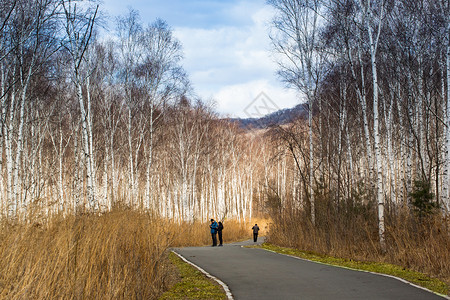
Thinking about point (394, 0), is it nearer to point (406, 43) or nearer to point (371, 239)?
point (406, 43)

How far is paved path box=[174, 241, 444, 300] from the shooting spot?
8.90 metres

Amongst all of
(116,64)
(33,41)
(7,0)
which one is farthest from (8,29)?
(116,64)

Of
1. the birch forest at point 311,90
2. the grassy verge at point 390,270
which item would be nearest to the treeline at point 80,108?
the birch forest at point 311,90

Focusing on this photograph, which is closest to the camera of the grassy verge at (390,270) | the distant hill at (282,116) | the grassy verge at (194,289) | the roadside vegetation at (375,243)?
the grassy verge at (194,289)

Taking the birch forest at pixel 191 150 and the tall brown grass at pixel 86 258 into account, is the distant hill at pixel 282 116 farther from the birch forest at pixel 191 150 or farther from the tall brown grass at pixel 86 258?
the tall brown grass at pixel 86 258

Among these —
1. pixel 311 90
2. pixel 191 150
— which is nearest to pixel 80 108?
pixel 311 90

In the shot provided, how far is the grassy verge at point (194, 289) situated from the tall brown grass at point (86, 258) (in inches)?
15.0

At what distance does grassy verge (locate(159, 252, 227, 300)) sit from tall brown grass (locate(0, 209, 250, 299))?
0.38 meters

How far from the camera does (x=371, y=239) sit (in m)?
16.0

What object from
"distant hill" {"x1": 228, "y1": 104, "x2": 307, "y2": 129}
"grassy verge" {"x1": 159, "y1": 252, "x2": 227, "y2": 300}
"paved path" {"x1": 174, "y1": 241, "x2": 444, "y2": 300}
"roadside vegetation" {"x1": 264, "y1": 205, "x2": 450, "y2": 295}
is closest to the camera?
"paved path" {"x1": 174, "y1": 241, "x2": 444, "y2": 300}

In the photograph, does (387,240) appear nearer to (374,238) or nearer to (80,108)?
(374,238)

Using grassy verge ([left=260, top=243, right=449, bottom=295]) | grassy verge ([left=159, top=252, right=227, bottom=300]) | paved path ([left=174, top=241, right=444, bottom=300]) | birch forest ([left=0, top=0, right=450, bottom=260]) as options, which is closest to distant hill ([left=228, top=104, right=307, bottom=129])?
birch forest ([left=0, top=0, right=450, bottom=260])

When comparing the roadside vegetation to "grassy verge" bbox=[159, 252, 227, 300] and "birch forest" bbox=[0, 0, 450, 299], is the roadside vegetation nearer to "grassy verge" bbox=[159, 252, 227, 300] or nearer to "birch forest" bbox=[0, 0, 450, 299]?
"birch forest" bbox=[0, 0, 450, 299]

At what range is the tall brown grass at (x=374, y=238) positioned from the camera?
12.1 metres
